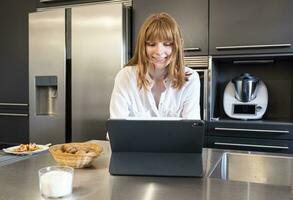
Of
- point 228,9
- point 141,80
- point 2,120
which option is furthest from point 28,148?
point 2,120

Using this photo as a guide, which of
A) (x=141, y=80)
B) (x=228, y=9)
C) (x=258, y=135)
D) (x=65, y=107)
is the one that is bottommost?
(x=258, y=135)

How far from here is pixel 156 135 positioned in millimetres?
906

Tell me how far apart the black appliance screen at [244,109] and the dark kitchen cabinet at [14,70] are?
186 centimetres

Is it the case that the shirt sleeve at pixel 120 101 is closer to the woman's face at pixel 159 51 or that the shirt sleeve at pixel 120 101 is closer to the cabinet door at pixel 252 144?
the woman's face at pixel 159 51

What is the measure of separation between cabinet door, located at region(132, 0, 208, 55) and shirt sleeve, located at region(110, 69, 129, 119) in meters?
1.11

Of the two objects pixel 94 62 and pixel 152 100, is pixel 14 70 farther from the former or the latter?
pixel 152 100

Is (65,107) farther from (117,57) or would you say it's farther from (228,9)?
(228,9)

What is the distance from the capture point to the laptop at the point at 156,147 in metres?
0.89

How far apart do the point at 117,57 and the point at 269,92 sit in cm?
122

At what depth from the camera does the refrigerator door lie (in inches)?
93.4

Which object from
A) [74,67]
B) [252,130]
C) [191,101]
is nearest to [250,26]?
[252,130]

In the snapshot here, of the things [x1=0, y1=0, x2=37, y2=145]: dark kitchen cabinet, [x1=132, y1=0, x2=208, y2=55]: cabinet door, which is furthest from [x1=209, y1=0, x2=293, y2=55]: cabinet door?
[x1=0, y1=0, x2=37, y2=145]: dark kitchen cabinet

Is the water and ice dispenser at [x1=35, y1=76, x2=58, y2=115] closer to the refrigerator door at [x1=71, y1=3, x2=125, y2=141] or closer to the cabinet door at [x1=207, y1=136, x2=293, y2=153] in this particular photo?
the refrigerator door at [x1=71, y1=3, x2=125, y2=141]

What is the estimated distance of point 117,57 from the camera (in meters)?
2.37
